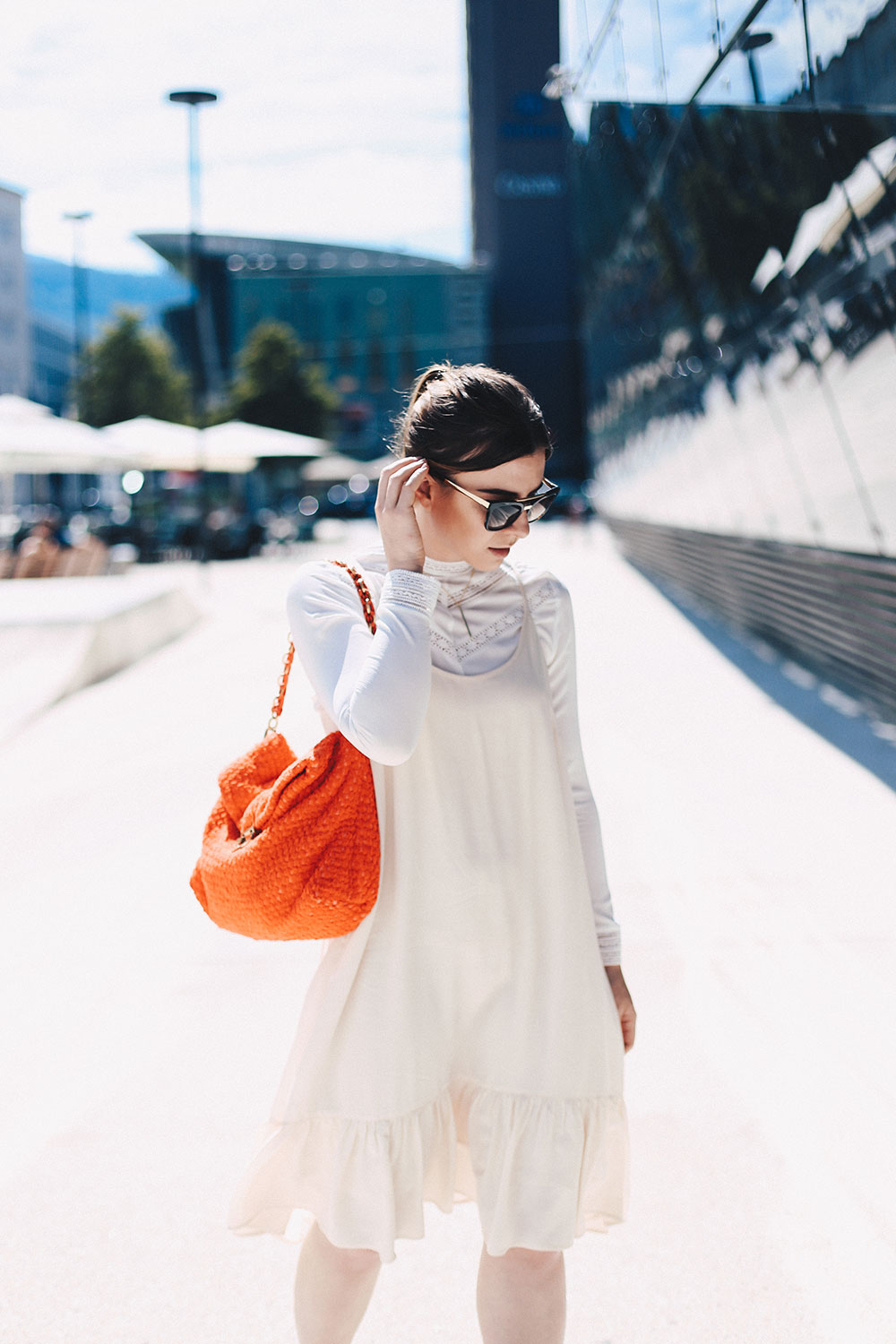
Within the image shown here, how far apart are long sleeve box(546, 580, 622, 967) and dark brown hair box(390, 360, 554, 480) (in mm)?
272

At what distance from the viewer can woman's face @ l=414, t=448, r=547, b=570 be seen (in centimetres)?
185

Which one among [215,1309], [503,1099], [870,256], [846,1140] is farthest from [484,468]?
[870,256]

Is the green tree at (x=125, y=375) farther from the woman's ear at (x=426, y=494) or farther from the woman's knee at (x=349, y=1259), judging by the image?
the woman's knee at (x=349, y=1259)

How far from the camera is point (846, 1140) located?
10.1 ft

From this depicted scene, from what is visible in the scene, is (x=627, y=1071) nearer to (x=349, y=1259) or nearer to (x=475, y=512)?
(x=349, y=1259)

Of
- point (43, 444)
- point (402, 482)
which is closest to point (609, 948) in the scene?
point (402, 482)

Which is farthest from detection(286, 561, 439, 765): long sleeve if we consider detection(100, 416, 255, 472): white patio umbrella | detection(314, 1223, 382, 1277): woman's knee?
detection(100, 416, 255, 472): white patio umbrella

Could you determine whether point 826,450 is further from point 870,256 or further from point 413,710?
point 413,710

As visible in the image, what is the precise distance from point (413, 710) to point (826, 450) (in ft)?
26.4

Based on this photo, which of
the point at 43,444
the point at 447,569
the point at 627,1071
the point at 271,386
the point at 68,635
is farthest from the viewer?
the point at 271,386

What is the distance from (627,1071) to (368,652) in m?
2.16

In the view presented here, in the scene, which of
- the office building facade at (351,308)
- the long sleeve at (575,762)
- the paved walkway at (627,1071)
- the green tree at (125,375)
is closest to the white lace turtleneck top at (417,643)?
the long sleeve at (575,762)

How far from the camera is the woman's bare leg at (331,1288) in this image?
6.24 ft

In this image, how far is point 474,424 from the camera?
183 centimetres
